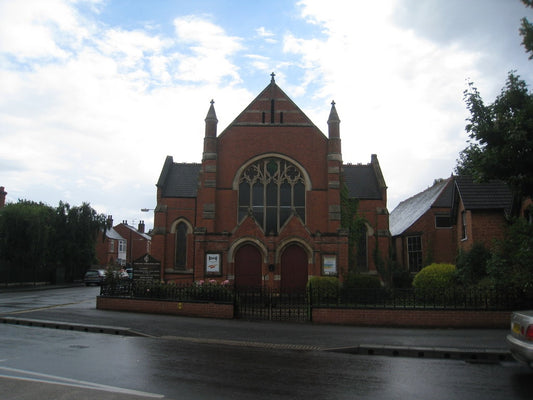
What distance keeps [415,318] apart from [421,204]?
24.6 meters

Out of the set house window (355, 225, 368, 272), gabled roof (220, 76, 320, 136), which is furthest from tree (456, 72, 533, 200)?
house window (355, 225, 368, 272)

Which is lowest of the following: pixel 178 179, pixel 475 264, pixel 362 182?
pixel 475 264

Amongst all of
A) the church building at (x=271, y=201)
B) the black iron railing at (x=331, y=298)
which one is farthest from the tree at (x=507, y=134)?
the church building at (x=271, y=201)

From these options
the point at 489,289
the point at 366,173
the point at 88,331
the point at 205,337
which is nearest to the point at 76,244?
the point at 366,173

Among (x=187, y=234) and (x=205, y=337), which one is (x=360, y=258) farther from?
(x=205, y=337)

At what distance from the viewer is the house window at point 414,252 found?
33938 mm

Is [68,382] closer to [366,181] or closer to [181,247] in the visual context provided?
[181,247]

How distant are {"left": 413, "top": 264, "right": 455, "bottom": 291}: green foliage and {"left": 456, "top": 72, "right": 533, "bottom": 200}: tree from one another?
7.06 m

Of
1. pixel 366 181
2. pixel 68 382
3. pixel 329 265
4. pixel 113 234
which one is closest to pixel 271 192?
pixel 329 265

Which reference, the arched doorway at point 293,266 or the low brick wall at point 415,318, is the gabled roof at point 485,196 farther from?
the low brick wall at point 415,318

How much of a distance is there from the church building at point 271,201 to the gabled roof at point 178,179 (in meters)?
6.32

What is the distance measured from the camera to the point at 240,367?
29.4ft

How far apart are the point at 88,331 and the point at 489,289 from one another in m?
Result: 13.4

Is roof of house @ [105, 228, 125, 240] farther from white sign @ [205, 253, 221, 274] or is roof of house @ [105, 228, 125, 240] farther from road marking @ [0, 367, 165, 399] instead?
road marking @ [0, 367, 165, 399]
